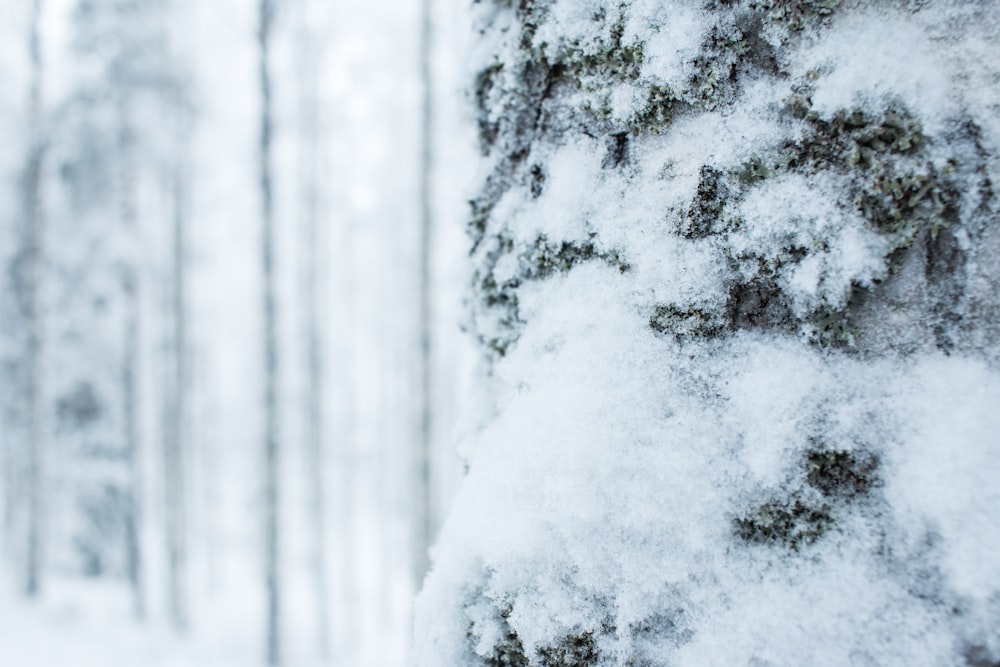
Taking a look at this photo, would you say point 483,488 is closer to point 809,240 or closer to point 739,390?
point 739,390

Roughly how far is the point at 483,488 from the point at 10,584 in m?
13.0

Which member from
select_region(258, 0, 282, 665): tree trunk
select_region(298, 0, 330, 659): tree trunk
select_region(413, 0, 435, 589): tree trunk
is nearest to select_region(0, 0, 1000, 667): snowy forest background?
select_region(413, 0, 435, 589): tree trunk

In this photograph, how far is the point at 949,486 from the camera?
0.70 meters

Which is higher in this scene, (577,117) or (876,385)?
(577,117)

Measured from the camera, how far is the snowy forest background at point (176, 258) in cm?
659

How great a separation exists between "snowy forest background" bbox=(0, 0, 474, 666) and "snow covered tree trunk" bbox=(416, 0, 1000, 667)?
4.89m

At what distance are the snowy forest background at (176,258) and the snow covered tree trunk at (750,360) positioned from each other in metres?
4.89

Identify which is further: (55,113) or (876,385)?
(55,113)

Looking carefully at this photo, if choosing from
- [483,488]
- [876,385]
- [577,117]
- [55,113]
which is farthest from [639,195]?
[55,113]

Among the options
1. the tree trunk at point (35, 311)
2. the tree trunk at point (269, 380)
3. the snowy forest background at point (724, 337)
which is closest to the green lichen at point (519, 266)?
the snowy forest background at point (724, 337)

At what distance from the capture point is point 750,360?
35.6 inches

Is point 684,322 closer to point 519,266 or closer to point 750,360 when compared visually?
point 750,360

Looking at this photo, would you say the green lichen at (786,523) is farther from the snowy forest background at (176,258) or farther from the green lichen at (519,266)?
the snowy forest background at (176,258)

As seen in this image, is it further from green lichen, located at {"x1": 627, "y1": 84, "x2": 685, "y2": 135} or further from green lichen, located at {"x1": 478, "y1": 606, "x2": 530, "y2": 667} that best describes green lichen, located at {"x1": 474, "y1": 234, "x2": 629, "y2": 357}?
green lichen, located at {"x1": 478, "y1": 606, "x2": 530, "y2": 667}
